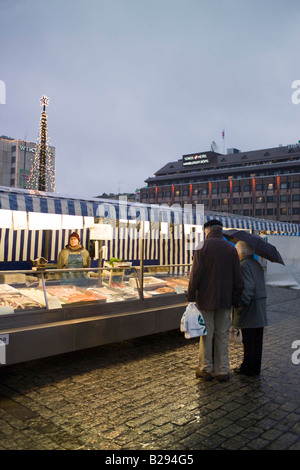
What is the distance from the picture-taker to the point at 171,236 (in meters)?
12.6

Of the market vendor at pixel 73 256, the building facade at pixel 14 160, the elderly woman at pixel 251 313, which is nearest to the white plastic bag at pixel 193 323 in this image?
the elderly woman at pixel 251 313

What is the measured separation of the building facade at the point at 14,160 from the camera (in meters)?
99.3

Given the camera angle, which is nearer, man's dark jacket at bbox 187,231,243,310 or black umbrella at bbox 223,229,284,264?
man's dark jacket at bbox 187,231,243,310

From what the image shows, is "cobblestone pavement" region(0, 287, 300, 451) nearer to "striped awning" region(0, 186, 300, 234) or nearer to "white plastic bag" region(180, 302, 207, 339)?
"white plastic bag" region(180, 302, 207, 339)

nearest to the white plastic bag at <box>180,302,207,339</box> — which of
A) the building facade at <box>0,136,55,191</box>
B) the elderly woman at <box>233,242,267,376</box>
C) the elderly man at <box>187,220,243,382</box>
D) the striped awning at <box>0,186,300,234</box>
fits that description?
the elderly man at <box>187,220,243,382</box>

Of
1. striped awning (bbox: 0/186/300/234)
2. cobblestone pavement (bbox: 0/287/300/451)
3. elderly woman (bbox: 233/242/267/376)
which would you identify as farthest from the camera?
striped awning (bbox: 0/186/300/234)

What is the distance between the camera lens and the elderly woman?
526 cm

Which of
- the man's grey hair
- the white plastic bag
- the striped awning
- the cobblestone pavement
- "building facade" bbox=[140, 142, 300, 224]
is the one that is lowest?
the cobblestone pavement

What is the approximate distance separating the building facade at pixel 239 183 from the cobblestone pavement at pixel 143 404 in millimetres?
86049

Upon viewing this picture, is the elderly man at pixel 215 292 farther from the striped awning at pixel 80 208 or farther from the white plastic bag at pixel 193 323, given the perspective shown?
the striped awning at pixel 80 208

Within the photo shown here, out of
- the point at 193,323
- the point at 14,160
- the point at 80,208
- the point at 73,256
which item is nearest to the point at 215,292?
the point at 193,323

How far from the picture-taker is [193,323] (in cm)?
504

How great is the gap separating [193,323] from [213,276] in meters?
0.69
